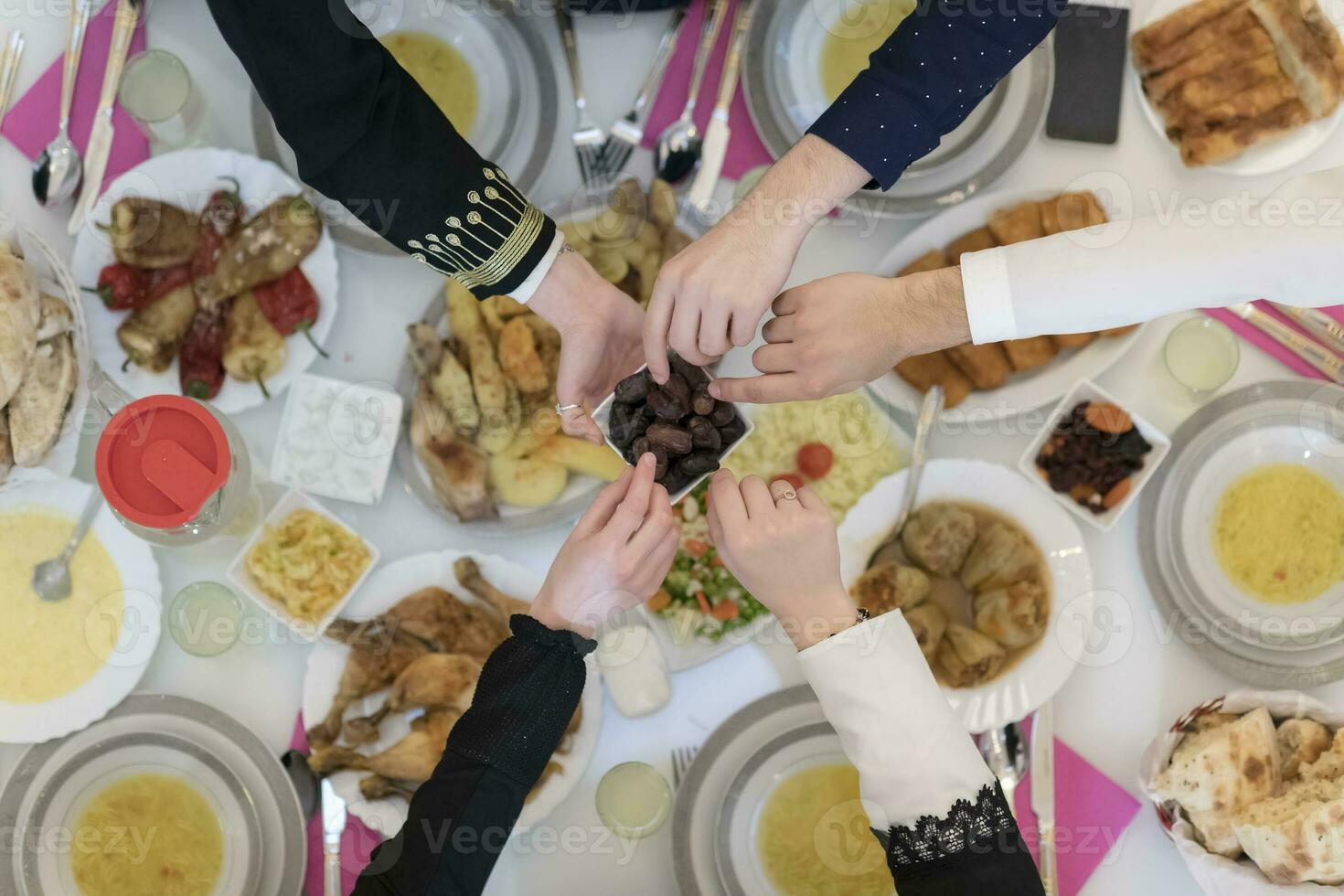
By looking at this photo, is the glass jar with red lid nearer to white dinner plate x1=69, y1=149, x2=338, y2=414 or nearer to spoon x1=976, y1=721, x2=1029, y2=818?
white dinner plate x1=69, y1=149, x2=338, y2=414

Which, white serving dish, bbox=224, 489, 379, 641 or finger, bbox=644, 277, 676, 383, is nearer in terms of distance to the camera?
finger, bbox=644, 277, 676, 383

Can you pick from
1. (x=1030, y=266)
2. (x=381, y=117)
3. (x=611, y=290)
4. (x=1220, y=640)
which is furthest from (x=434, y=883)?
(x=1220, y=640)

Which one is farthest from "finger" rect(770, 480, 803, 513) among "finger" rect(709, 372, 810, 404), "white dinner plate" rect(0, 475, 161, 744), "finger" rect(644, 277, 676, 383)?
"white dinner plate" rect(0, 475, 161, 744)

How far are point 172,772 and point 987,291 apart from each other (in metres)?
1.51

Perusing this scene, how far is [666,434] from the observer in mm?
1296

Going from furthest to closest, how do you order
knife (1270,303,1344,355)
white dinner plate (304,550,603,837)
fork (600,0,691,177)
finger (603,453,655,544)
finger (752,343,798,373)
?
fork (600,0,691,177), knife (1270,303,1344,355), white dinner plate (304,550,603,837), finger (752,343,798,373), finger (603,453,655,544)

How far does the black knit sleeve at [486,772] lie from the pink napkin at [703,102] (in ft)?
3.11

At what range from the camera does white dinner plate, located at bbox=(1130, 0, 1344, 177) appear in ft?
5.24

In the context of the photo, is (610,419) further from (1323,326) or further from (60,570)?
(1323,326)

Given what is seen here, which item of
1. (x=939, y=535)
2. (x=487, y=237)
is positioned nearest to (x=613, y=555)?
(x=487, y=237)

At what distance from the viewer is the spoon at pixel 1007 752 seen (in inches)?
60.0

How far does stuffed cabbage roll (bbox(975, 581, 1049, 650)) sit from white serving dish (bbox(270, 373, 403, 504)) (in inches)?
41.3

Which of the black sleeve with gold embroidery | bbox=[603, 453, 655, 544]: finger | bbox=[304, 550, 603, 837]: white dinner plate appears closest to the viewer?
the black sleeve with gold embroidery

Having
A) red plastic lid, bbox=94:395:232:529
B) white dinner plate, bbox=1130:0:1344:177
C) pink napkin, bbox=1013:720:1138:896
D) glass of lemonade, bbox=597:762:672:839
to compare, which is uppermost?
white dinner plate, bbox=1130:0:1344:177
